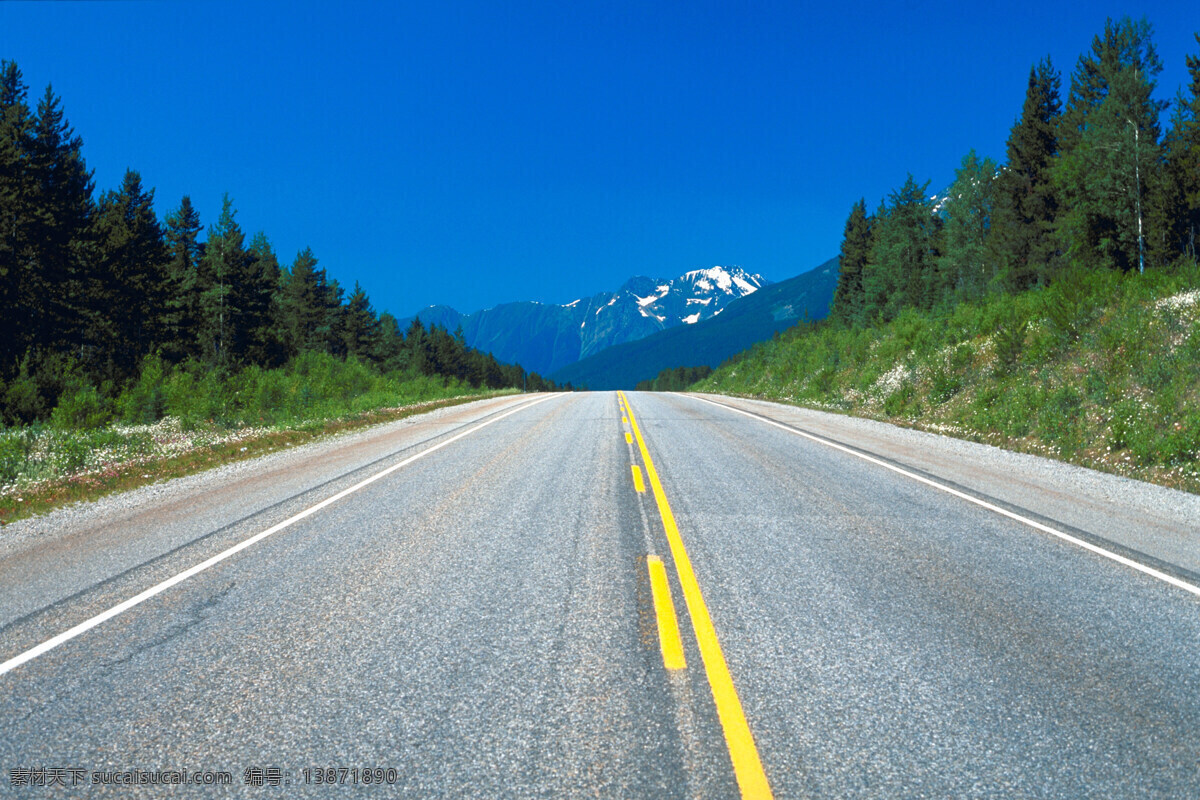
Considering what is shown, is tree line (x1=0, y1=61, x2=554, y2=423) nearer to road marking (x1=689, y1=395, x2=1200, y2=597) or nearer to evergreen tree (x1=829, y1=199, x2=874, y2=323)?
road marking (x1=689, y1=395, x2=1200, y2=597)

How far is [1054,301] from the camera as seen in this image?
1719 cm

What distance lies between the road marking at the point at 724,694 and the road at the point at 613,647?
2 centimetres

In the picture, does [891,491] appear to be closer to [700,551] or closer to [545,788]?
[700,551]

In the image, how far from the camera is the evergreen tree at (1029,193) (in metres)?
34.8

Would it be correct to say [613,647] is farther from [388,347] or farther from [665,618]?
[388,347]

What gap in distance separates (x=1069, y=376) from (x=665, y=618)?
580 inches

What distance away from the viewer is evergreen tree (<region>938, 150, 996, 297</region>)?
4194 cm

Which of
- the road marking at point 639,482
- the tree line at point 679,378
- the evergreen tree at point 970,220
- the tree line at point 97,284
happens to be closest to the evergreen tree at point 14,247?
the tree line at point 97,284

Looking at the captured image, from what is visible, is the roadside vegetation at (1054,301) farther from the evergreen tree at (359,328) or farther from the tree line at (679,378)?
the tree line at (679,378)

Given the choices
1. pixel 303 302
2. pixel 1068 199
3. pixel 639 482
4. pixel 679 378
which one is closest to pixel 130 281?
pixel 303 302

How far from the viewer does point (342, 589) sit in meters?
4.79

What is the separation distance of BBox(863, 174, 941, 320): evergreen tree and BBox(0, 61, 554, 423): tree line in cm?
4503

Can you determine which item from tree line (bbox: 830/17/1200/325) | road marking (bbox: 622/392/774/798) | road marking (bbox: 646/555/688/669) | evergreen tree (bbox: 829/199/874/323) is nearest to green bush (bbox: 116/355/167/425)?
road marking (bbox: 646/555/688/669)

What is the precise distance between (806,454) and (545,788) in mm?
10249
